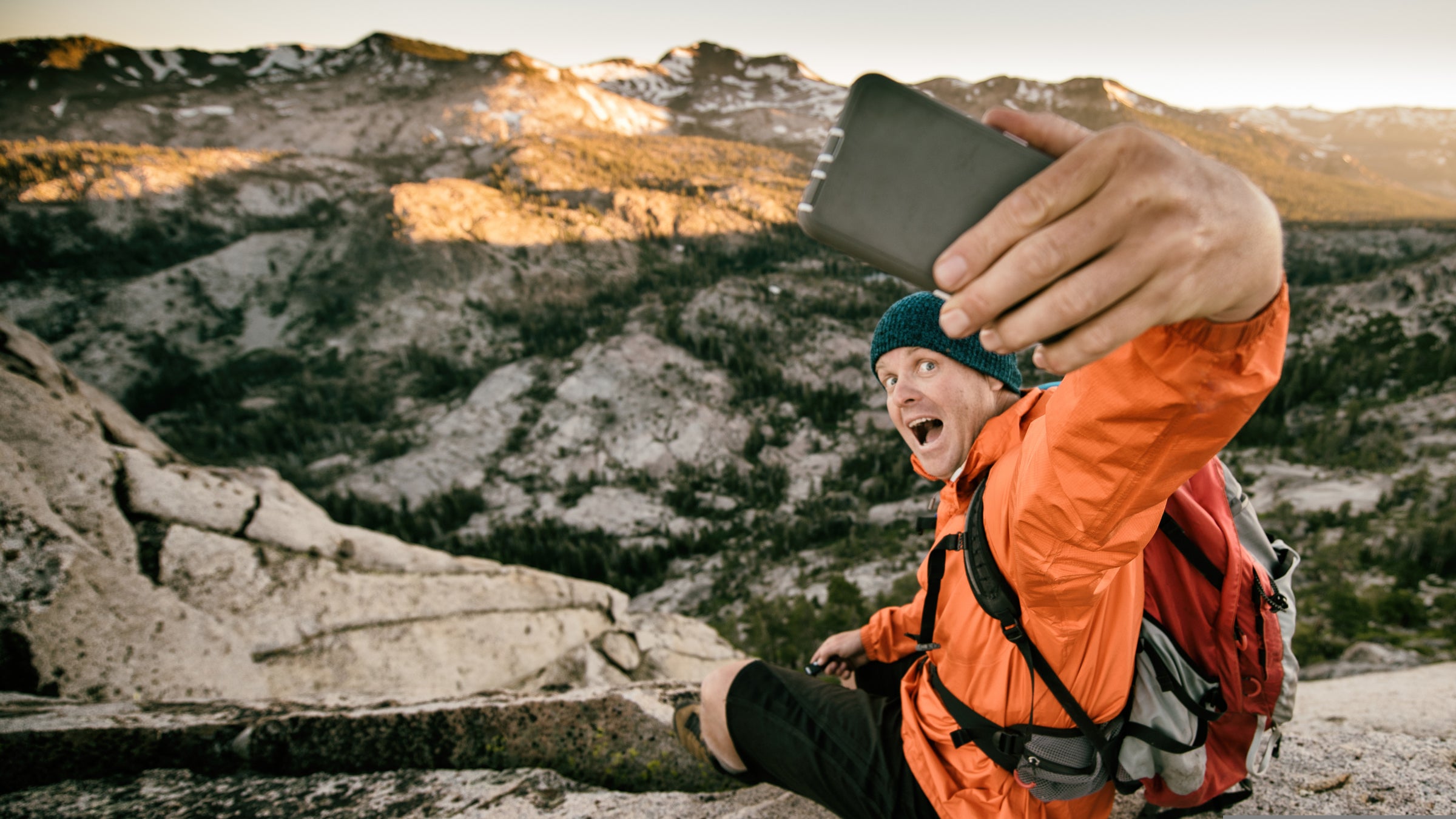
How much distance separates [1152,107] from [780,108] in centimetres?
10789

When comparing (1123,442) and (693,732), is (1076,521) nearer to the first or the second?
(1123,442)

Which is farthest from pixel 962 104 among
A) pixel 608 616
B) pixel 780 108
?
pixel 608 616

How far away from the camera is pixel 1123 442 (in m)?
1.00

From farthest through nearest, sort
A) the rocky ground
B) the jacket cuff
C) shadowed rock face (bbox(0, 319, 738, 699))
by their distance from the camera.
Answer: shadowed rock face (bbox(0, 319, 738, 699))
the rocky ground
the jacket cuff

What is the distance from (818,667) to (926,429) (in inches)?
57.4

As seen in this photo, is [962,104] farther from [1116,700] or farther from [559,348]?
[1116,700]

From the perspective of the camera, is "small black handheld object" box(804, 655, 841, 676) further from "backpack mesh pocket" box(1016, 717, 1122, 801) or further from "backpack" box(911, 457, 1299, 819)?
"backpack mesh pocket" box(1016, 717, 1122, 801)

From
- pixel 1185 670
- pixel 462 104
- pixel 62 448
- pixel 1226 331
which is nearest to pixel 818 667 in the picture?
pixel 1185 670

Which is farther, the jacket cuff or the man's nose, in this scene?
the man's nose

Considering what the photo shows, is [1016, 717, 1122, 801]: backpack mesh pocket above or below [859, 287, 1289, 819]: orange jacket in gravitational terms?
below

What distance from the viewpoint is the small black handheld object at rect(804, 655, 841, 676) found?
2898 millimetres

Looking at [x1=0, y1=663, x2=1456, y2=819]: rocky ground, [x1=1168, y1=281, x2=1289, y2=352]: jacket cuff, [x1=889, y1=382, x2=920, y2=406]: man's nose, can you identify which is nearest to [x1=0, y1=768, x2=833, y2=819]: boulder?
[x1=0, y1=663, x2=1456, y2=819]: rocky ground

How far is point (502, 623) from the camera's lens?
7.25 meters

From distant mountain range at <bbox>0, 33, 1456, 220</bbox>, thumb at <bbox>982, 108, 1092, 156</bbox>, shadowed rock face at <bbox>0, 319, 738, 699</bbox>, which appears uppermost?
distant mountain range at <bbox>0, 33, 1456, 220</bbox>
